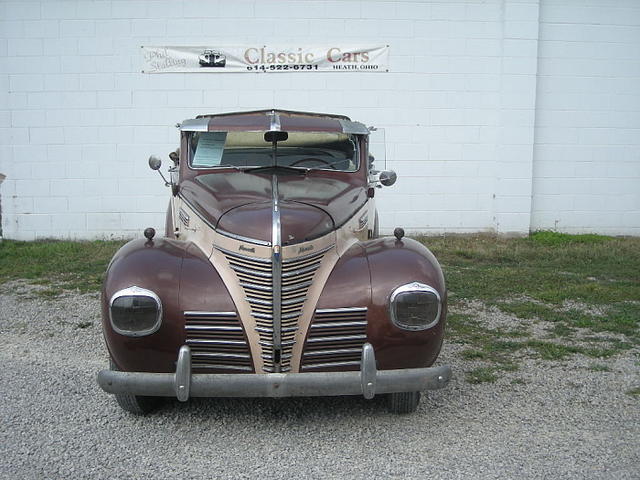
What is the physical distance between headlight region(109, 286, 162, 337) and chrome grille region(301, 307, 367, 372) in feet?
2.90

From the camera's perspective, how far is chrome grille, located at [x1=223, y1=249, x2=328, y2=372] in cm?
416

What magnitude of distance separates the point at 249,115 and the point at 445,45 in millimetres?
6028

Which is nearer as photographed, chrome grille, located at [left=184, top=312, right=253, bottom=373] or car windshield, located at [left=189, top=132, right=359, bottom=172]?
chrome grille, located at [left=184, top=312, right=253, bottom=373]

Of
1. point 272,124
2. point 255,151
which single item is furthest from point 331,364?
point 255,151

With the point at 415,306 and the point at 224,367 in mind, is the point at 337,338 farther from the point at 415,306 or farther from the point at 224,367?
the point at 224,367

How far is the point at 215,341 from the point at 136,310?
0.48 metres

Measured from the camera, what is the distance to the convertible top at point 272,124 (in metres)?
5.35

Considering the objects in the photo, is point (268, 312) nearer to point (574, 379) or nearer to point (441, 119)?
point (574, 379)

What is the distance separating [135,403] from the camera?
4426 mm

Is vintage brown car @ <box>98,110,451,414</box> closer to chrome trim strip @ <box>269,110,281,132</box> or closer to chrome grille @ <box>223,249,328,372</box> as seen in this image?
chrome grille @ <box>223,249,328,372</box>

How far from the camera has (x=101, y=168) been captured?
Answer: 10875mm

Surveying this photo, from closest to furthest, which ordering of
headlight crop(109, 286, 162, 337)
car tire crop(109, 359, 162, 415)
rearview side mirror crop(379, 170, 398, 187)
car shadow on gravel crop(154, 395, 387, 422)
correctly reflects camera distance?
headlight crop(109, 286, 162, 337) → car tire crop(109, 359, 162, 415) → car shadow on gravel crop(154, 395, 387, 422) → rearview side mirror crop(379, 170, 398, 187)

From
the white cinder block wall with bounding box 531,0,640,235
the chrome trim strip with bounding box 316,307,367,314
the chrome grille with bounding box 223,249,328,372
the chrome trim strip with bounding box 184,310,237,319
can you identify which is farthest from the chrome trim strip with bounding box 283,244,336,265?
the white cinder block wall with bounding box 531,0,640,235

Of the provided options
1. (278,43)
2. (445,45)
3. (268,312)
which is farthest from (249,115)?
(445,45)
